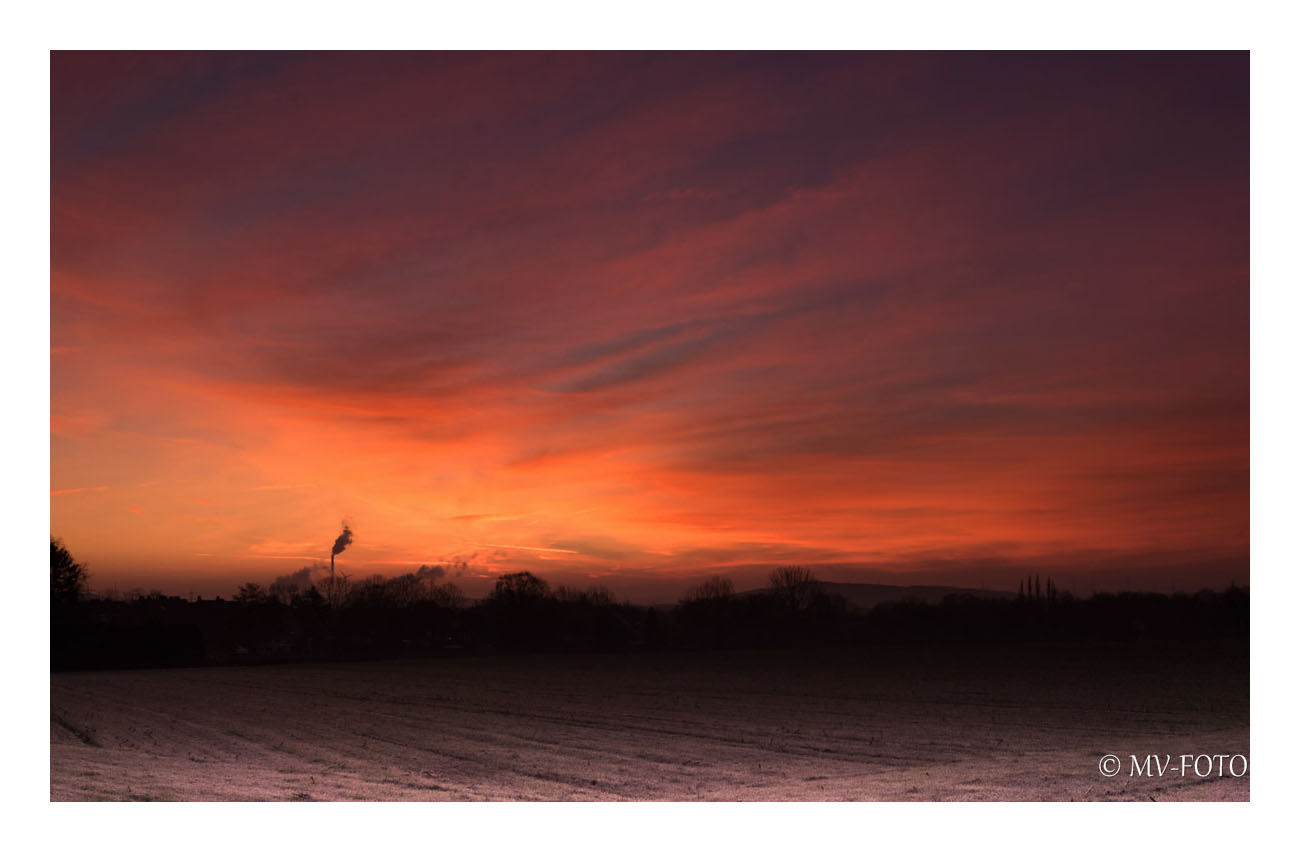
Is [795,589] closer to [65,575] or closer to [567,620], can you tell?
[567,620]

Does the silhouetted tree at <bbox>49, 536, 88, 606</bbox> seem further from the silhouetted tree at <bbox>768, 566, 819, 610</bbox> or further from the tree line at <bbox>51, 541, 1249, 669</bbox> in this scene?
the silhouetted tree at <bbox>768, 566, 819, 610</bbox>

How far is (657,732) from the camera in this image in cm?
2905

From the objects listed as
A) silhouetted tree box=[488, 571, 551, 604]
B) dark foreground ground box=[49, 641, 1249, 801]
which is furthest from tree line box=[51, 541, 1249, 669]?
dark foreground ground box=[49, 641, 1249, 801]

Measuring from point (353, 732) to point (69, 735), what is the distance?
7.31 m

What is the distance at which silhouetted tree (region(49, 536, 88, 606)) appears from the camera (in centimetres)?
7352

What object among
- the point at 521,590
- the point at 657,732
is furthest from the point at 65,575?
the point at 657,732

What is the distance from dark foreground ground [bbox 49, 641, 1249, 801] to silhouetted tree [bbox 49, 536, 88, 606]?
18.7 meters

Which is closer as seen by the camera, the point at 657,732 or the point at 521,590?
the point at 657,732

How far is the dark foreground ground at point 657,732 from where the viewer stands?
17453mm

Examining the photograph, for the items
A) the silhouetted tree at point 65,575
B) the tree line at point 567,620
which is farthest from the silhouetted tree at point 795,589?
the silhouetted tree at point 65,575

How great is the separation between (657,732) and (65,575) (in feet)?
204

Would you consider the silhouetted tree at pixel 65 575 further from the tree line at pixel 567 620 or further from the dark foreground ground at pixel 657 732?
the dark foreground ground at pixel 657 732

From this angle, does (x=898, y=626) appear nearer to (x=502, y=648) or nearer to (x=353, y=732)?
(x=502, y=648)

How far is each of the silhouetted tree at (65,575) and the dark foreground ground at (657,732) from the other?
61.5 ft
